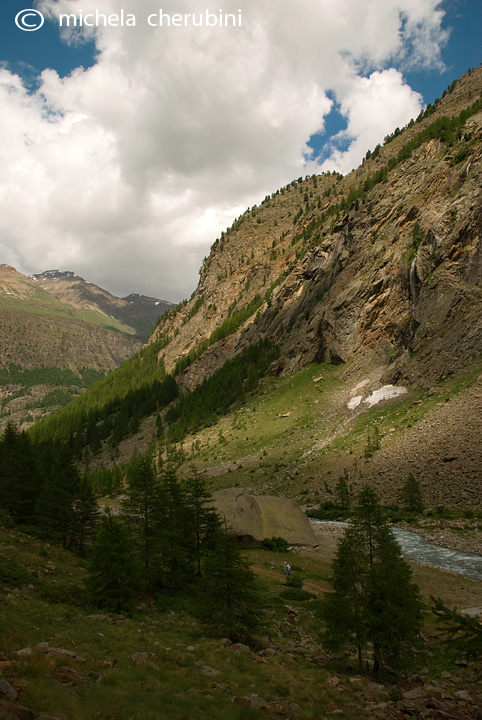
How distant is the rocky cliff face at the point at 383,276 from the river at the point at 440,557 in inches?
1180

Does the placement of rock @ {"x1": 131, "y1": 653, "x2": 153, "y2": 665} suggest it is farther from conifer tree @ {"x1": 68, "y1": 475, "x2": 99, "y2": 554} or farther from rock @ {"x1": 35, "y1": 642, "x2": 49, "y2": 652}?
conifer tree @ {"x1": 68, "y1": 475, "x2": 99, "y2": 554}

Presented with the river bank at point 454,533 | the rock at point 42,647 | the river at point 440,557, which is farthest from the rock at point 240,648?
the river bank at point 454,533

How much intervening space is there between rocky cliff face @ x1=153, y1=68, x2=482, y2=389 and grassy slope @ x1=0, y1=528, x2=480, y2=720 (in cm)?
4591

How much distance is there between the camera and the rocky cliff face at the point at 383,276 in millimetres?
58125

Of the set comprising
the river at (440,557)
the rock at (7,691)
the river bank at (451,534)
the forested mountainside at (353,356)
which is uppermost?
the forested mountainside at (353,356)

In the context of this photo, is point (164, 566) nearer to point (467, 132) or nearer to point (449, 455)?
point (449, 455)

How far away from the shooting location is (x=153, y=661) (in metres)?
11.3

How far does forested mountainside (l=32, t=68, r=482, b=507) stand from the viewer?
46.5 m

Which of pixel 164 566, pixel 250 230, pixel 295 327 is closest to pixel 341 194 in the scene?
pixel 250 230

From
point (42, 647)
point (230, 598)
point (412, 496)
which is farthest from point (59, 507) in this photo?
point (412, 496)

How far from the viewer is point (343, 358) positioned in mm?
77875

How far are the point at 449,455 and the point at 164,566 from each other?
31.9m

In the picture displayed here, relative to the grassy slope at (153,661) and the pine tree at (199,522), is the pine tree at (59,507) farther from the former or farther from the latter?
the pine tree at (199,522)

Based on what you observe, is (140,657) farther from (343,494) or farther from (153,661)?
(343,494)
